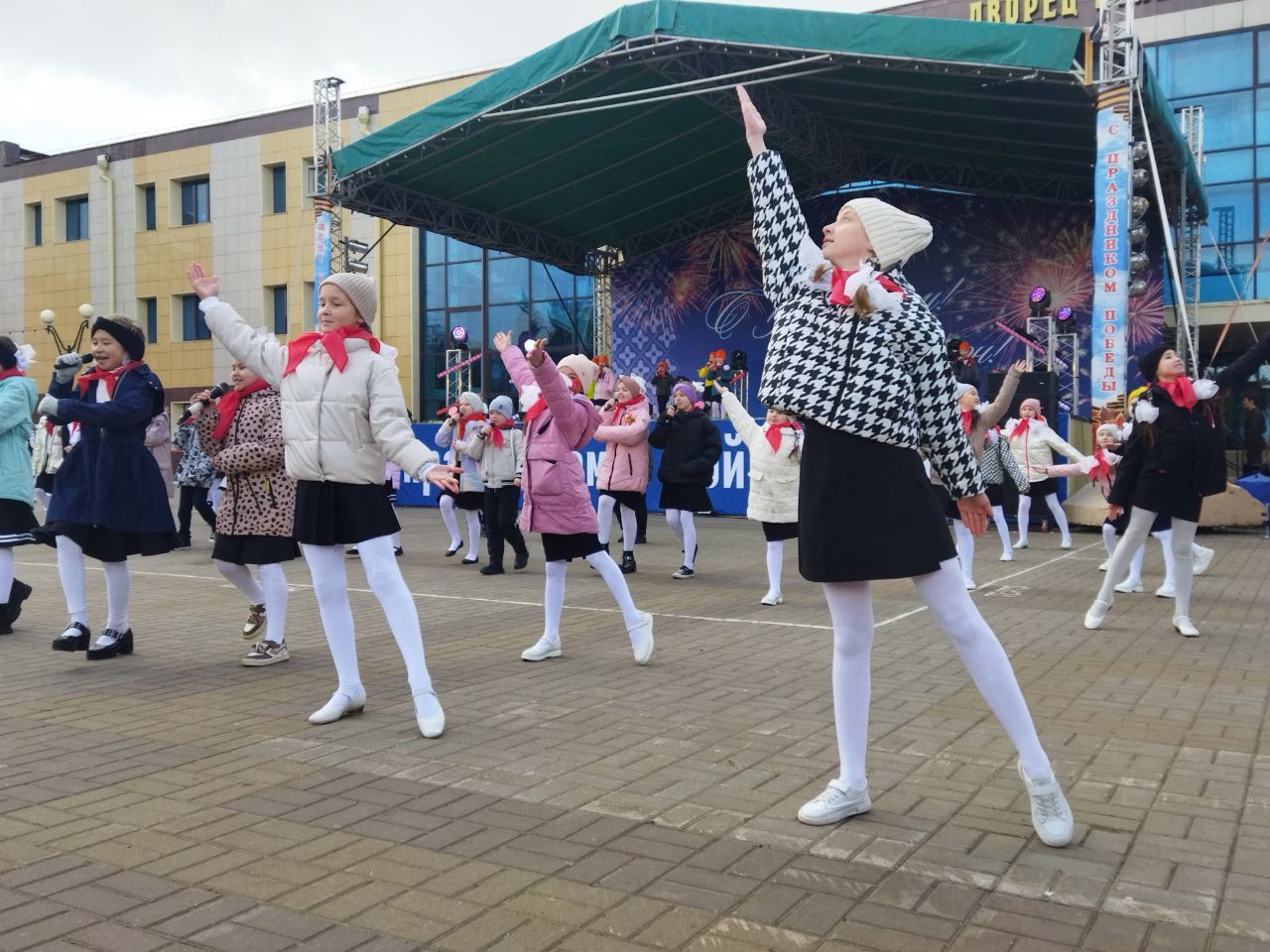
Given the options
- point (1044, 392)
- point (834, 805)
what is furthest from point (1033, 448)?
point (834, 805)

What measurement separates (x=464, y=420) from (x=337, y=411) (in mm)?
7770

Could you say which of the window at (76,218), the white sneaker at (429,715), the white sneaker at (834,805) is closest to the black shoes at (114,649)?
the white sneaker at (429,715)

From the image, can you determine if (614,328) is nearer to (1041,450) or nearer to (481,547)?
(481,547)

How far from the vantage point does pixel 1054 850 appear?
3.35m

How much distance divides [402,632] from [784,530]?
4.85 m

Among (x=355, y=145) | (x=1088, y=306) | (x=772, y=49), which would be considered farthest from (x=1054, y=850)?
(x=1088, y=306)

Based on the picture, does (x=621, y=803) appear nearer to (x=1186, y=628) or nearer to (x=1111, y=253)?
(x=1186, y=628)

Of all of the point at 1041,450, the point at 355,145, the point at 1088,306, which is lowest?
the point at 1041,450

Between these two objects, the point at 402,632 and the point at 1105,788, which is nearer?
the point at 1105,788

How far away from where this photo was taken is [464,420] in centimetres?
1253

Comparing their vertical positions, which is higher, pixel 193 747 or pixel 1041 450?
pixel 1041 450

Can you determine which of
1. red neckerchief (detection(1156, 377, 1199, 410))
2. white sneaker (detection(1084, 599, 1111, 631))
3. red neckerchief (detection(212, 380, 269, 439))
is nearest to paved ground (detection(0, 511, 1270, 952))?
white sneaker (detection(1084, 599, 1111, 631))

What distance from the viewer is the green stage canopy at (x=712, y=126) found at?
16.1m

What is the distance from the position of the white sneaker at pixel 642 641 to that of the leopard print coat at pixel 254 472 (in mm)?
2005
